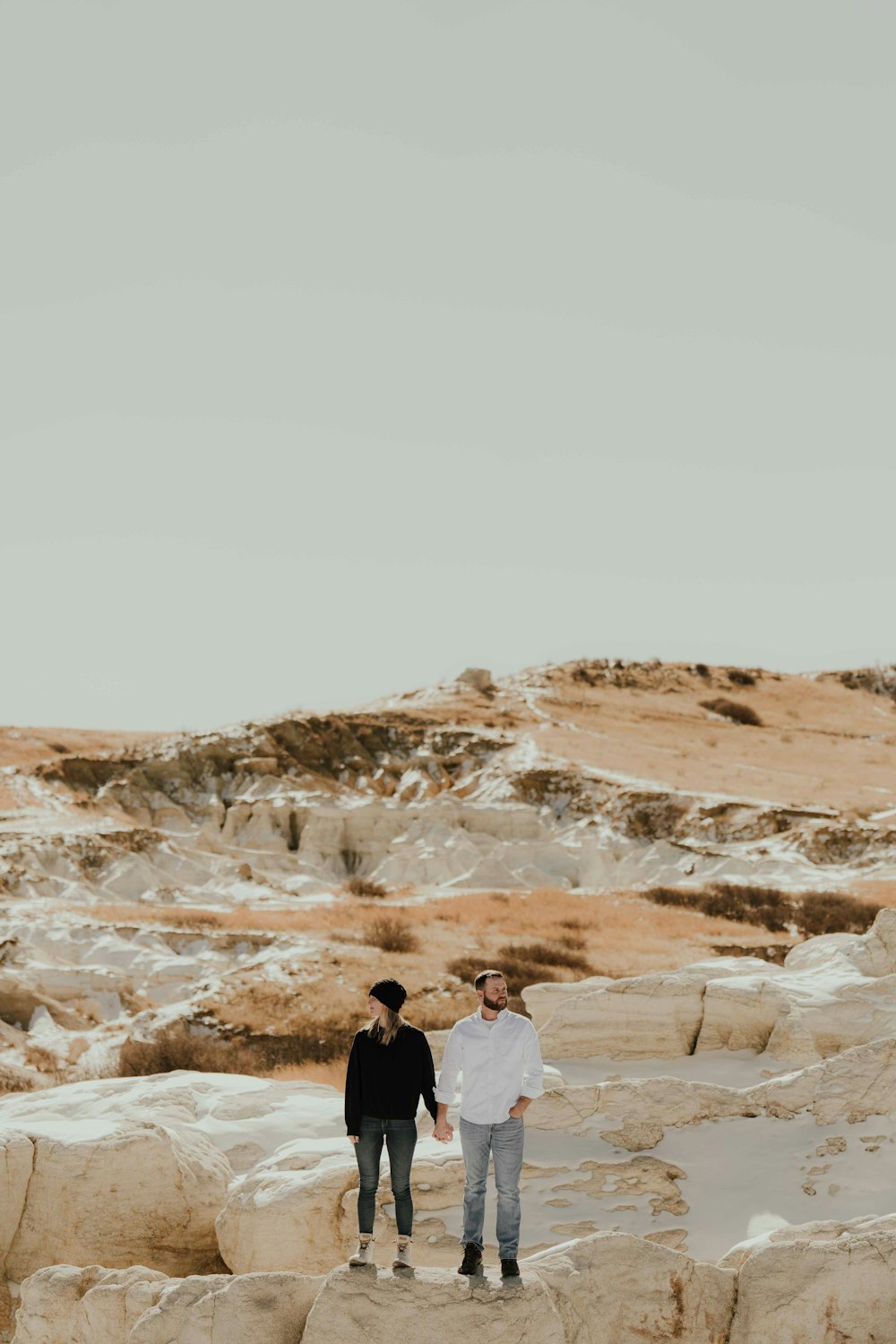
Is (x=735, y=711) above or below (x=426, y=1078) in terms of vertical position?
above

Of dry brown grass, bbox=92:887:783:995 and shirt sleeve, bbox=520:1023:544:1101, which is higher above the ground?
shirt sleeve, bbox=520:1023:544:1101

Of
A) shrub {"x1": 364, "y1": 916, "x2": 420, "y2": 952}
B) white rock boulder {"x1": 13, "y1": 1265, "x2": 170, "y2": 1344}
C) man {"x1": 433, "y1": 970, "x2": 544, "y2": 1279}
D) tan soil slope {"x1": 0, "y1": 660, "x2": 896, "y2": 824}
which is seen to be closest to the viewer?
man {"x1": 433, "y1": 970, "x2": 544, "y2": 1279}

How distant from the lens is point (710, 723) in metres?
64.4

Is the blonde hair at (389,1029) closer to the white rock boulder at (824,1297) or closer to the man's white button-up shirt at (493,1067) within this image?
the man's white button-up shirt at (493,1067)

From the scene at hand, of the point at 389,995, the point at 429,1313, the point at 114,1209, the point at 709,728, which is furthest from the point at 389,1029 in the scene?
the point at 709,728

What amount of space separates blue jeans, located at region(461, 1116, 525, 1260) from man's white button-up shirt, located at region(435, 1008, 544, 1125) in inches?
2.7

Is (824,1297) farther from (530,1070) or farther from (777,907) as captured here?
(777,907)

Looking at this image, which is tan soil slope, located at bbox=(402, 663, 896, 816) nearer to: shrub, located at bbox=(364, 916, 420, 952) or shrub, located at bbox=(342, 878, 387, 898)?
shrub, located at bbox=(342, 878, 387, 898)

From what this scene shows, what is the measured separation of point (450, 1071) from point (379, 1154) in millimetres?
673

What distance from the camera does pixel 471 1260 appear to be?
6.07 metres

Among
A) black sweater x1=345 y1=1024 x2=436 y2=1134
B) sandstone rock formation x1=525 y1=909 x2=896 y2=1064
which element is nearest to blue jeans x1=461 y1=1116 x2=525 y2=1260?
black sweater x1=345 y1=1024 x2=436 y2=1134

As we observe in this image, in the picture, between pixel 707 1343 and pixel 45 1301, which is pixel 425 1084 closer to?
pixel 707 1343

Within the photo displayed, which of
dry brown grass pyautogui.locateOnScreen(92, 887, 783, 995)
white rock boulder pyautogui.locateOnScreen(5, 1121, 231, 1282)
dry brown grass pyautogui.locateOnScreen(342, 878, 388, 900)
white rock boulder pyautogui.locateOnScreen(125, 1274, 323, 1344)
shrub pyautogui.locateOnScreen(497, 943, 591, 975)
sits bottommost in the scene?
dry brown grass pyautogui.locateOnScreen(342, 878, 388, 900)

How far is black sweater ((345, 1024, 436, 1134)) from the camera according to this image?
20.6ft
